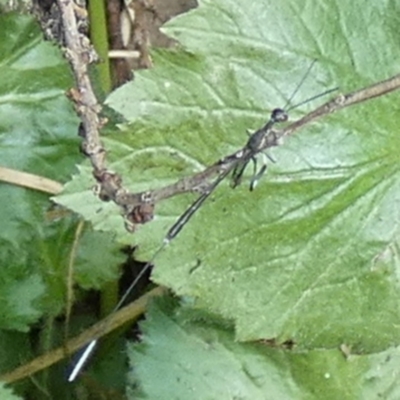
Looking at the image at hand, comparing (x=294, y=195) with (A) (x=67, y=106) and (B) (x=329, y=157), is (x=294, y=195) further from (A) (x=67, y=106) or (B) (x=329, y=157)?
(A) (x=67, y=106)

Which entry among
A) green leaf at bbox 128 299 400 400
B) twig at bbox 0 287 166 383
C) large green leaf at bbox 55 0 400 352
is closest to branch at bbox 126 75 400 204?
large green leaf at bbox 55 0 400 352

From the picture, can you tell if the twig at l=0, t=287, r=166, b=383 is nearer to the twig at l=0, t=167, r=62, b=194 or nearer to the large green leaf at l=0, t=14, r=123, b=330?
the large green leaf at l=0, t=14, r=123, b=330

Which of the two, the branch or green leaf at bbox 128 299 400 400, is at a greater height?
the branch

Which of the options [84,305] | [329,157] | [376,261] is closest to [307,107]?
[329,157]

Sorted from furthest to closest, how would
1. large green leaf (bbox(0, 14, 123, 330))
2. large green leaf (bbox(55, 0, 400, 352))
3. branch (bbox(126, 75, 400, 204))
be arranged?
1. large green leaf (bbox(0, 14, 123, 330))
2. large green leaf (bbox(55, 0, 400, 352))
3. branch (bbox(126, 75, 400, 204))

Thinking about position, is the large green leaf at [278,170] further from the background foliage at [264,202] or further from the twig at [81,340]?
the twig at [81,340]

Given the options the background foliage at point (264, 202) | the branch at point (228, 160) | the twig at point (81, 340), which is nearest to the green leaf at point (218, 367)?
the background foliage at point (264, 202)

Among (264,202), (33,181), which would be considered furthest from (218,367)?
(33,181)
